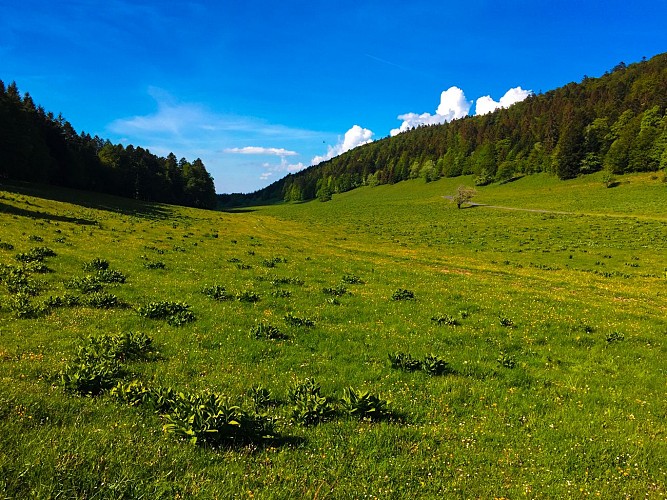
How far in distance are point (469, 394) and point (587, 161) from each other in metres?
158

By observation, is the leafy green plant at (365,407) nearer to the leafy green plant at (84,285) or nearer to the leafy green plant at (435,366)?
the leafy green plant at (435,366)

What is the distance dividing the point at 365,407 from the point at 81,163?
407 ft

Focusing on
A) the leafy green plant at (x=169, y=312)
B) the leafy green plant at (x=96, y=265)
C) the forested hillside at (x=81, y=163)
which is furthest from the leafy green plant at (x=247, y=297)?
the forested hillside at (x=81, y=163)

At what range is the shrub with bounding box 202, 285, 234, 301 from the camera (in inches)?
649

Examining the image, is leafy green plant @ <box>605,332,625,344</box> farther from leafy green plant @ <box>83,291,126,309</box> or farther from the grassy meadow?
leafy green plant @ <box>83,291,126,309</box>

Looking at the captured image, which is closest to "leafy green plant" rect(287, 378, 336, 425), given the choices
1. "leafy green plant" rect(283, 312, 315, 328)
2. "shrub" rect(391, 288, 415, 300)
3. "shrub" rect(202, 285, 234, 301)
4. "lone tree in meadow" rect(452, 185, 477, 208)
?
"leafy green plant" rect(283, 312, 315, 328)

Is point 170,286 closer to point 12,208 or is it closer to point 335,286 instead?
point 335,286

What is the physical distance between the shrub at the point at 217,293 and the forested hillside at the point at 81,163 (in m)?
86.3

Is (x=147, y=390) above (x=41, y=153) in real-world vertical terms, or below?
below

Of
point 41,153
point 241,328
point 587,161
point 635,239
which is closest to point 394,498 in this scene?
point 241,328

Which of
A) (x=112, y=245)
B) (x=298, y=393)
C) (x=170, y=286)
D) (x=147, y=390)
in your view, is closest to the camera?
(x=147, y=390)

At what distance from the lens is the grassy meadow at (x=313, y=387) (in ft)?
17.6

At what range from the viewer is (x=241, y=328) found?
12.7 meters

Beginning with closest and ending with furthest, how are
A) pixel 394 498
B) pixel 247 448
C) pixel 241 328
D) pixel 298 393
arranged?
pixel 394 498, pixel 247 448, pixel 298 393, pixel 241 328
